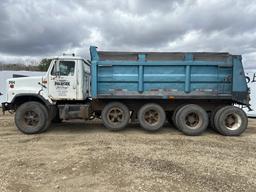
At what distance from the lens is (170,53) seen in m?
9.27

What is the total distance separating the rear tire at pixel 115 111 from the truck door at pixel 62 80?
118 centimetres

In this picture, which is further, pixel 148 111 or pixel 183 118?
pixel 148 111

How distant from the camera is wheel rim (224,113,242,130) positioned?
9484 mm

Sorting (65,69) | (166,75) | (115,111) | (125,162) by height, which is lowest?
(125,162)

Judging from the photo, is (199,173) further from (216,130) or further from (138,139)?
(216,130)

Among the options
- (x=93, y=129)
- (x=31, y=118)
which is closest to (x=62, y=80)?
(x=31, y=118)

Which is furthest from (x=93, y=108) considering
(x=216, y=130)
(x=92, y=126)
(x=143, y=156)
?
(x=216, y=130)

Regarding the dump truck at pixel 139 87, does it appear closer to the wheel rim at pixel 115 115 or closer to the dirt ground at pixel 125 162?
the wheel rim at pixel 115 115

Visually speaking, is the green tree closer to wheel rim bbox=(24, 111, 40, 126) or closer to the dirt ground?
wheel rim bbox=(24, 111, 40, 126)

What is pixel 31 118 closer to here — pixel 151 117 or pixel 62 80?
pixel 62 80

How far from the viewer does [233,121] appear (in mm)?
9609

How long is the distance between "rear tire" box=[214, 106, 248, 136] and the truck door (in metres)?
4.85

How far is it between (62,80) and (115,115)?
210cm

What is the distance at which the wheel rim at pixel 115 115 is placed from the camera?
9453 millimetres
